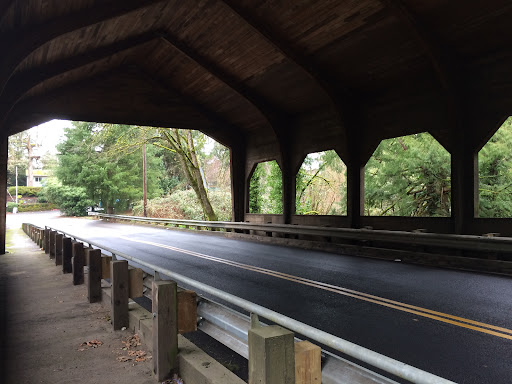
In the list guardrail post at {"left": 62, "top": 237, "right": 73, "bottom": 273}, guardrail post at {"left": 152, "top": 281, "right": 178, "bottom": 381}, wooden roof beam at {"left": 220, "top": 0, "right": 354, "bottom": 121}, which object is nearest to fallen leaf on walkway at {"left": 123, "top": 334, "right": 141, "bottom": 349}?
guardrail post at {"left": 152, "top": 281, "right": 178, "bottom": 381}

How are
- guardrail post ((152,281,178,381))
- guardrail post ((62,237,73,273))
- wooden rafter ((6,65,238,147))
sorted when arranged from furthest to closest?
1. wooden rafter ((6,65,238,147))
2. guardrail post ((62,237,73,273))
3. guardrail post ((152,281,178,381))

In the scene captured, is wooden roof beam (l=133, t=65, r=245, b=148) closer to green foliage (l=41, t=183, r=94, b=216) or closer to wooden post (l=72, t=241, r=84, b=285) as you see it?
wooden post (l=72, t=241, r=84, b=285)

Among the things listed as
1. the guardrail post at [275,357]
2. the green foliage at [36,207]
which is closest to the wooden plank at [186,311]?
the guardrail post at [275,357]

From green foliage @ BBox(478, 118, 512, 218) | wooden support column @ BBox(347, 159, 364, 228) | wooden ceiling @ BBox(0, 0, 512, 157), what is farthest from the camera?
wooden support column @ BBox(347, 159, 364, 228)

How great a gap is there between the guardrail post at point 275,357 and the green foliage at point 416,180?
12696 millimetres

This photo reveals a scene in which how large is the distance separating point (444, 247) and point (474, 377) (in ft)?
20.6

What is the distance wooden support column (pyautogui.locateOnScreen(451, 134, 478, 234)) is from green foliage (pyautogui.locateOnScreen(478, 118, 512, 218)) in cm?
319

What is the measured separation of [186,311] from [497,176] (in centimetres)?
1268

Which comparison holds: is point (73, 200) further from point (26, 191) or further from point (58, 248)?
point (58, 248)

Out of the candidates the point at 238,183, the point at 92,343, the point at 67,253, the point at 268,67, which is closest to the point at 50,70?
the point at 268,67

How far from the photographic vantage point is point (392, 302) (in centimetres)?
545

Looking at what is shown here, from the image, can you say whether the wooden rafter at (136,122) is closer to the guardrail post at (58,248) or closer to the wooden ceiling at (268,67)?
the wooden ceiling at (268,67)

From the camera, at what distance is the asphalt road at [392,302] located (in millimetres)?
3615

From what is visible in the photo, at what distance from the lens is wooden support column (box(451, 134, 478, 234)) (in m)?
9.18
